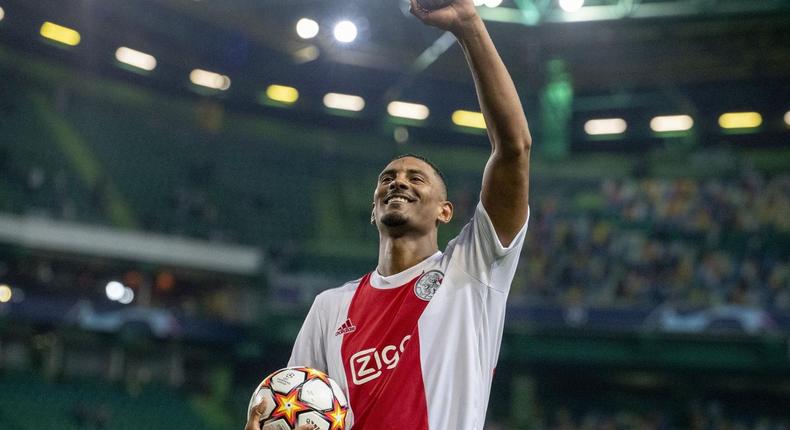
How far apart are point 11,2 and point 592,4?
45.8 ft

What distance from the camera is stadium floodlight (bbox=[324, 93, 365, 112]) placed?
86.9ft

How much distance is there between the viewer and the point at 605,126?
26.2 meters

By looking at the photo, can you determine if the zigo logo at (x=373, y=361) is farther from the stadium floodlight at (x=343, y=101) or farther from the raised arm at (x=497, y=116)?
the stadium floodlight at (x=343, y=101)

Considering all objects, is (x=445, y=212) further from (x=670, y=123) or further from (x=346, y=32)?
(x=670, y=123)

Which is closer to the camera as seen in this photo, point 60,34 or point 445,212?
point 445,212

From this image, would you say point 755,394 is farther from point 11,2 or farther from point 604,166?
point 11,2

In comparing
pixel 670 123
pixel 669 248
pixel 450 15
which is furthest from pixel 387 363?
pixel 670 123

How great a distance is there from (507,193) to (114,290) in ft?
64.3

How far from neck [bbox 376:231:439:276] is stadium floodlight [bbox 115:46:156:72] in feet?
72.5

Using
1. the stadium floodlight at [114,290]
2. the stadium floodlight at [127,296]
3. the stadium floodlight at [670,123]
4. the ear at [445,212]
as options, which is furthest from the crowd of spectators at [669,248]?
the ear at [445,212]

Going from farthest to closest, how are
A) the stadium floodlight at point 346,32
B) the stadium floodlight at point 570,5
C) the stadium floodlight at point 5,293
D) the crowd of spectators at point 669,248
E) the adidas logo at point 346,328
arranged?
the stadium floodlight at point 5,293 → the crowd of spectators at point 669,248 → the stadium floodlight at point 570,5 → the stadium floodlight at point 346,32 → the adidas logo at point 346,328

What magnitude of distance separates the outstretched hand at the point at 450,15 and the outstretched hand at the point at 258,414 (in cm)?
147

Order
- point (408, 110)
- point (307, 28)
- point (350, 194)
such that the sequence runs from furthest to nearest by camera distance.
A: point (408, 110) < point (350, 194) < point (307, 28)

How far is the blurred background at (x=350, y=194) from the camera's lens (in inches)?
766
